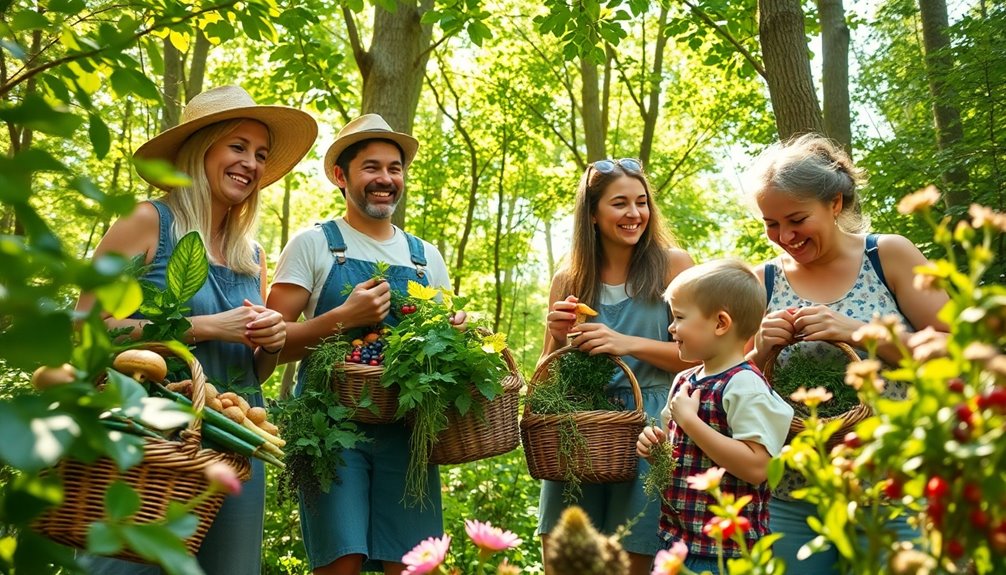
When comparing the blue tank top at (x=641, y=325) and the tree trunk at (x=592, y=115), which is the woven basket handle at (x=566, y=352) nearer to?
the blue tank top at (x=641, y=325)

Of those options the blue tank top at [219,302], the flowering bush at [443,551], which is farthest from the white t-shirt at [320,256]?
the flowering bush at [443,551]

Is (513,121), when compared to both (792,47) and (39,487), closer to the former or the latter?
(792,47)

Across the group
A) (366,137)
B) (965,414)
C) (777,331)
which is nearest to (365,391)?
(366,137)

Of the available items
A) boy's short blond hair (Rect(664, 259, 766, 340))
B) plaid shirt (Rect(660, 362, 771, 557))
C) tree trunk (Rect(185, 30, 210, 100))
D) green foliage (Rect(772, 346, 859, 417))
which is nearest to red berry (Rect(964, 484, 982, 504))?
plaid shirt (Rect(660, 362, 771, 557))

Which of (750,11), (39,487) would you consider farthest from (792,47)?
(39,487)

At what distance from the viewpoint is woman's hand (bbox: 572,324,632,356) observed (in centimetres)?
352

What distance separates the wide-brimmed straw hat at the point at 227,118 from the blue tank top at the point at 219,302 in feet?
0.66

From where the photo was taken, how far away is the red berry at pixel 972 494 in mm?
1037

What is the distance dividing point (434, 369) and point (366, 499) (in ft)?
2.32

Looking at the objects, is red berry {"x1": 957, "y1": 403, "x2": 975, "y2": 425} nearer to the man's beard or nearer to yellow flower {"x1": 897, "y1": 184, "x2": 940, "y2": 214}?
yellow flower {"x1": 897, "y1": 184, "x2": 940, "y2": 214}

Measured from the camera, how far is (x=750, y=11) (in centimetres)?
770

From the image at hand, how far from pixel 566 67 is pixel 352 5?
27.3 ft

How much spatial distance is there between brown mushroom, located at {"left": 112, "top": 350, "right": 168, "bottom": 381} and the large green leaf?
47 cm

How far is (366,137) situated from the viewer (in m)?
4.03
